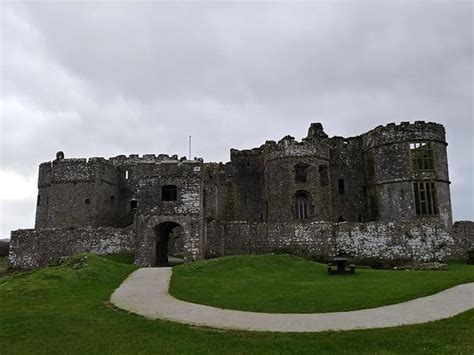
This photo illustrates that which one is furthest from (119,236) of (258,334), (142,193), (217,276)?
(258,334)

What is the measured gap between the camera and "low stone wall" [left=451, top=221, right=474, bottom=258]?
3519 cm

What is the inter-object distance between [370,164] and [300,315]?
3721 cm

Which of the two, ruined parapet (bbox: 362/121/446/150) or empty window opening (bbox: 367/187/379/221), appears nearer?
ruined parapet (bbox: 362/121/446/150)

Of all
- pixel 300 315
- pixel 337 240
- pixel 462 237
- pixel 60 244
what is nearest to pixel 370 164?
pixel 462 237

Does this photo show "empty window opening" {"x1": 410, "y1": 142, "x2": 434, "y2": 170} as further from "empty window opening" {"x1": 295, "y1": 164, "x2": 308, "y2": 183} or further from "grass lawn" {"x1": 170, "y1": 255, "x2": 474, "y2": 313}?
"grass lawn" {"x1": 170, "y1": 255, "x2": 474, "y2": 313}

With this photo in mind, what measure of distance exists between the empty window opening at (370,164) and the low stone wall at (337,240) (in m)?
12.8

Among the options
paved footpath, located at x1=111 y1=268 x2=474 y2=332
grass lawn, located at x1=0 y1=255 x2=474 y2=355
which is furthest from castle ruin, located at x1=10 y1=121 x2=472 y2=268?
grass lawn, located at x1=0 y1=255 x2=474 y2=355

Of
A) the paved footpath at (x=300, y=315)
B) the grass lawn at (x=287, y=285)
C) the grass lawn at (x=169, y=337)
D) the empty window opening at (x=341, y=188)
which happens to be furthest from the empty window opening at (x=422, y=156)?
the grass lawn at (x=169, y=337)

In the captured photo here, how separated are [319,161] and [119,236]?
2169cm

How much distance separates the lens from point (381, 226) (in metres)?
35.6

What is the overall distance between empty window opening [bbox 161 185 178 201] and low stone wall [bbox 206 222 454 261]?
4.90 metres

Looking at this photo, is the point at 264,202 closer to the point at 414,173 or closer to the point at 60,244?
the point at 414,173

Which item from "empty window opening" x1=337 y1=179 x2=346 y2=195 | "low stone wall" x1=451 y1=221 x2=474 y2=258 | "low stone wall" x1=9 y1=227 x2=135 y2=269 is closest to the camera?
"low stone wall" x1=451 y1=221 x2=474 y2=258

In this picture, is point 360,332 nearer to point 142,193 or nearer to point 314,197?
point 142,193
